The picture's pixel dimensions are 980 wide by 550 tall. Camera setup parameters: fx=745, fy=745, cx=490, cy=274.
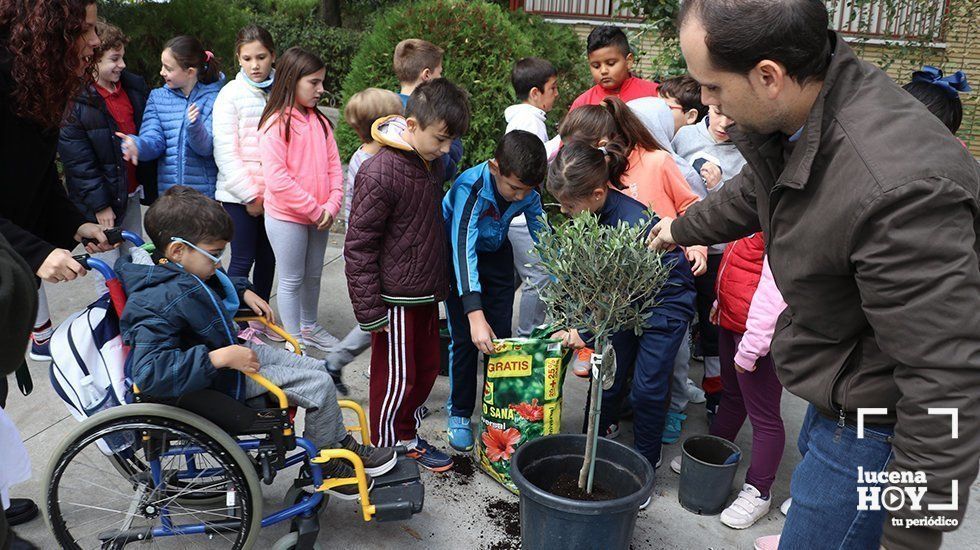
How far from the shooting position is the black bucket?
302 centimetres

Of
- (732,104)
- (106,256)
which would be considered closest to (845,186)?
(732,104)

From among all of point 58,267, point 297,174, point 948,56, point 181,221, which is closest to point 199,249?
point 181,221

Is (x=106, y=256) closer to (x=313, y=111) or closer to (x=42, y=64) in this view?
(x=313, y=111)

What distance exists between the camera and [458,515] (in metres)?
3.03

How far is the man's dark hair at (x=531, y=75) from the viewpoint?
4613 millimetres

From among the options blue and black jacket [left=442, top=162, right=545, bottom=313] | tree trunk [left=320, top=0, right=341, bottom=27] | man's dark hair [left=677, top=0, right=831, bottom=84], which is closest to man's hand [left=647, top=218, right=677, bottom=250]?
blue and black jacket [left=442, top=162, right=545, bottom=313]

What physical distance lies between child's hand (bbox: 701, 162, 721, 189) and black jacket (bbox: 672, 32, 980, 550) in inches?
84.1

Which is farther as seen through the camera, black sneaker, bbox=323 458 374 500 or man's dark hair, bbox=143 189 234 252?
black sneaker, bbox=323 458 374 500

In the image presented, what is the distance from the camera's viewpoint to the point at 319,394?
8.85 ft

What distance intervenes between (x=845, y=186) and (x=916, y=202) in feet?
0.45

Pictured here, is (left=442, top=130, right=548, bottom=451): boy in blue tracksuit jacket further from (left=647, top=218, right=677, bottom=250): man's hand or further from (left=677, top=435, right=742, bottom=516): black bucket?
(left=677, top=435, right=742, bottom=516): black bucket

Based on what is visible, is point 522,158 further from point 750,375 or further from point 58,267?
point 58,267

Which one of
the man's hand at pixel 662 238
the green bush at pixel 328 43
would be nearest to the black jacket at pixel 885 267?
the man's hand at pixel 662 238

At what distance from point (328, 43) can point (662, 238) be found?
11.8m
